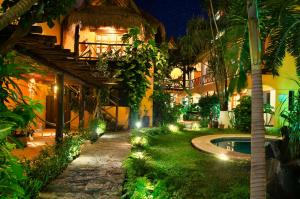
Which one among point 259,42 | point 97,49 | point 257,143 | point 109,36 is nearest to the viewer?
point 257,143

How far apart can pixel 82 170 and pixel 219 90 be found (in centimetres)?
1571

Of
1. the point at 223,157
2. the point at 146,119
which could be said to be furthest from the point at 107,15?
the point at 223,157

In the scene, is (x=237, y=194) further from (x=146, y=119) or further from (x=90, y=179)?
(x=146, y=119)

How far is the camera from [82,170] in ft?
23.6

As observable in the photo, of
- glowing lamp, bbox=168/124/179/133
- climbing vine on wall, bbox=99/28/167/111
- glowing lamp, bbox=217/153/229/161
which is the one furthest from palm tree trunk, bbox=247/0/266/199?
glowing lamp, bbox=168/124/179/133

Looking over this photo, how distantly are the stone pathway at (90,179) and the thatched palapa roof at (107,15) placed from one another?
368 inches

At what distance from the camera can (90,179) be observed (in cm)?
650

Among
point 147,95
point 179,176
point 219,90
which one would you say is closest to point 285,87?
point 219,90

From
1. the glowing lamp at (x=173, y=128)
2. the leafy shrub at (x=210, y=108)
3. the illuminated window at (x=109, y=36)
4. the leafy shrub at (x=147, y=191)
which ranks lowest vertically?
the leafy shrub at (x=147, y=191)

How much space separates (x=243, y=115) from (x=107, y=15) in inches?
372

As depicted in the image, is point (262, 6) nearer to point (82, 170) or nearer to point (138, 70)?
point (82, 170)

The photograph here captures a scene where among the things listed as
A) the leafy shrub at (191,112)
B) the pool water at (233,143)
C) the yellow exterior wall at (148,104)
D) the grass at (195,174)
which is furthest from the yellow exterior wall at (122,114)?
the leafy shrub at (191,112)

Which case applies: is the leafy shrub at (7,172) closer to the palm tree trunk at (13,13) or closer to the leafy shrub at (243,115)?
the palm tree trunk at (13,13)

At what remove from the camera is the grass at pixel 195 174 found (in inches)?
245
